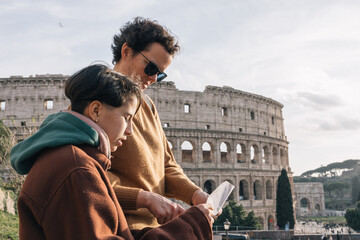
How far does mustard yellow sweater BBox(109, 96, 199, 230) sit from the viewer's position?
1.98 meters

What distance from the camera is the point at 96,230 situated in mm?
1223

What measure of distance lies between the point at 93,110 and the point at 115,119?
0.40 ft

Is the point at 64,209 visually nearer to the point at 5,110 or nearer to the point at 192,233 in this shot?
the point at 192,233

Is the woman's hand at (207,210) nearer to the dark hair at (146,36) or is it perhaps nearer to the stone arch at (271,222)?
the dark hair at (146,36)

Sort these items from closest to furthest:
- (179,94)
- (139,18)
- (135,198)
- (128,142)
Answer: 1. (135,198)
2. (128,142)
3. (139,18)
4. (179,94)

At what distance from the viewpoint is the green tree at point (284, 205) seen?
31.2m

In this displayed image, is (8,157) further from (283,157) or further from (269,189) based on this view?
(283,157)

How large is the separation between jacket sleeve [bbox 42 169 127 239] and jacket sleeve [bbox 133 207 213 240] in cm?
21

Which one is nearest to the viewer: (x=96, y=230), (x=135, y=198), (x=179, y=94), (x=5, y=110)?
(x=96, y=230)

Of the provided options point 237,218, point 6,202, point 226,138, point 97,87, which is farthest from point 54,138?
point 226,138

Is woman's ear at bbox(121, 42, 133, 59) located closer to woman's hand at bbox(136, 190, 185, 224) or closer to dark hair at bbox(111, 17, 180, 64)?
dark hair at bbox(111, 17, 180, 64)

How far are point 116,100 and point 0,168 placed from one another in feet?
105

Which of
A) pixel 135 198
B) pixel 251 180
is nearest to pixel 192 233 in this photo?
pixel 135 198

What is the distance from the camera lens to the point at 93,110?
1579 mm
